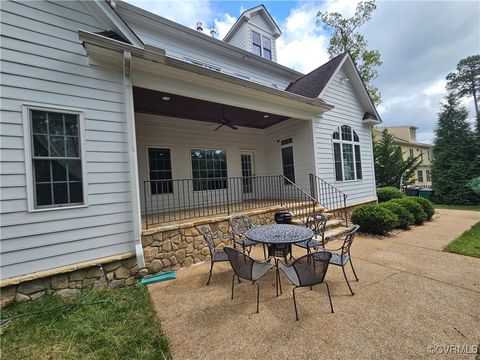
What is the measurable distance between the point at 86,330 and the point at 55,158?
2576mm

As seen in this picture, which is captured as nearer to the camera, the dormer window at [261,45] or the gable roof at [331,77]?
the gable roof at [331,77]

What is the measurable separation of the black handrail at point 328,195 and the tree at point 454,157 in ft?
36.1

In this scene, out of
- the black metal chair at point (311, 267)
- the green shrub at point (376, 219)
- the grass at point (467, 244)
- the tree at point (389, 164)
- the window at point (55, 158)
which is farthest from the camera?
the tree at point (389, 164)

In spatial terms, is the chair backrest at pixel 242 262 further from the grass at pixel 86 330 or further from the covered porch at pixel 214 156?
the covered porch at pixel 214 156

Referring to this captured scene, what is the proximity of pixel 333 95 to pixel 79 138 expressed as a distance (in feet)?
26.5

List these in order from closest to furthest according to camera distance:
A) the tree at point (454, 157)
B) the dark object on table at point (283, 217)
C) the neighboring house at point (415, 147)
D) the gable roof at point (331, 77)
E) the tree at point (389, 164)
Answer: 1. the dark object on table at point (283, 217)
2. the gable roof at point (331, 77)
3. the tree at point (454, 157)
4. the tree at point (389, 164)
5. the neighboring house at point (415, 147)

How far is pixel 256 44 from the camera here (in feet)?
33.0

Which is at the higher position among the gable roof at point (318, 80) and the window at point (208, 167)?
the gable roof at point (318, 80)

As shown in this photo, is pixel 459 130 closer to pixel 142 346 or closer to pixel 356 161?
pixel 356 161

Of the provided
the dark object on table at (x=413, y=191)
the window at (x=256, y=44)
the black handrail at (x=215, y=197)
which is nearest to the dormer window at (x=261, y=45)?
the window at (x=256, y=44)

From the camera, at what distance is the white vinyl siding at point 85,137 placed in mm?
3010

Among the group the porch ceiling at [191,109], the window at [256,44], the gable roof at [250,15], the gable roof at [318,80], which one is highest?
the gable roof at [250,15]

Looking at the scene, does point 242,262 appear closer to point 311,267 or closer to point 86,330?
point 311,267

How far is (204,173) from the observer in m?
7.71
